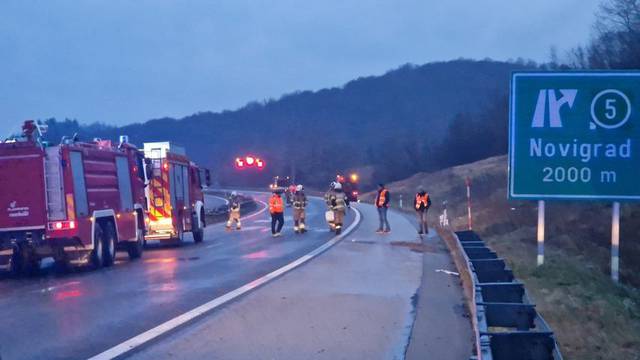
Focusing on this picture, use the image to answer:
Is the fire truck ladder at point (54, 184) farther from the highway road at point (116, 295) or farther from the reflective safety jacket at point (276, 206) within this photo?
the reflective safety jacket at point (276, 206)

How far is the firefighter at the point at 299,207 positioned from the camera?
27750 mm

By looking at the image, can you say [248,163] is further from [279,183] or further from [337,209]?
[337,209]

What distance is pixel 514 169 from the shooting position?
15477 mm

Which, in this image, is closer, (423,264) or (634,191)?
(634,191)

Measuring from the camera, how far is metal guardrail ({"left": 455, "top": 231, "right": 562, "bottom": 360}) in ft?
22.3

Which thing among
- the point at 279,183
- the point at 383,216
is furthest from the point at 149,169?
the point at 279,183

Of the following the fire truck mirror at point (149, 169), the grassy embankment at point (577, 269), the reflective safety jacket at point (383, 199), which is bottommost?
the grassy embankment at point (577, 269)

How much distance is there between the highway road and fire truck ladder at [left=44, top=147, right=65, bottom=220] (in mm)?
1382

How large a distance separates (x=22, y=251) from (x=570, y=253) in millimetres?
13834

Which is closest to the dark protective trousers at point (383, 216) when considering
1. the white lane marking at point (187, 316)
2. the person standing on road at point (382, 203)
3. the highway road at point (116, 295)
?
the person standing on road at point (382, 203)

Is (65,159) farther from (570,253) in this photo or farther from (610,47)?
(610,47)

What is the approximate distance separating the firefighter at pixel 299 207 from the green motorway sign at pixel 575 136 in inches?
510

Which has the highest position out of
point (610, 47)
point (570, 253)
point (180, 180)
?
point (610, 47)

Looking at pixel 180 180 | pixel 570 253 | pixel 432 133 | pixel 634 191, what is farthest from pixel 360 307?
pixel 432 133
